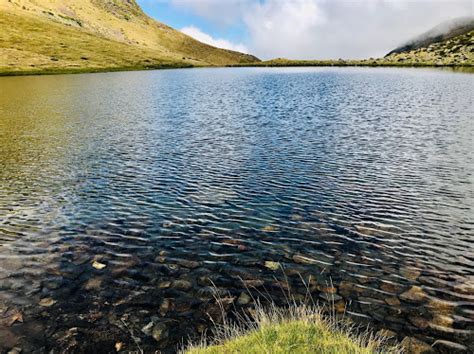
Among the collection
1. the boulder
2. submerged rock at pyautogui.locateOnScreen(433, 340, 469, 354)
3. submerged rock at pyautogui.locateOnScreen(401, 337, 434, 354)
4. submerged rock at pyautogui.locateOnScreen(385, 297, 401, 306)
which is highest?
submerged rock at pyautogui.locateOnScreen(433, 340, 469, 354)

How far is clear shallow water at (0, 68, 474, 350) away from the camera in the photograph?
47.9 ft

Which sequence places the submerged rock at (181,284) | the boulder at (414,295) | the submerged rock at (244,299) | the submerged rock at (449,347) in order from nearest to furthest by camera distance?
the submerged rock at (449,347) < the boulder at (414,295) < the submerged rock at (244,299) < the submerged rock at (181,284)

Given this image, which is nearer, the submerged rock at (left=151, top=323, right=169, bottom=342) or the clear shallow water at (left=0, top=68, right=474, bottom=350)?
the submerged rock at (left=151, top=323, right=169, bottom=342)

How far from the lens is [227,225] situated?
22.5 metres

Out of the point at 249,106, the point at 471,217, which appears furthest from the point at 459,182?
the point at 249,106

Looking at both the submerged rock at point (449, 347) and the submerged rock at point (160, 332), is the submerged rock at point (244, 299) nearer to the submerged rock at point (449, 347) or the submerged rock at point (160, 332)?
the submerged rock at point (160, 332)

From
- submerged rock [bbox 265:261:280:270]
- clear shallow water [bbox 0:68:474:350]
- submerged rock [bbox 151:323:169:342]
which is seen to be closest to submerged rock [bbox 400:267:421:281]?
clear shallow water [bbox 0:68:474:350]

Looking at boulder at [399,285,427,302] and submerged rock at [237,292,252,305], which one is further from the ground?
boulder at [399,285,427,302]

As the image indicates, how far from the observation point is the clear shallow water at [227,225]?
1460cm

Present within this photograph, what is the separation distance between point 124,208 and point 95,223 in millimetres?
2658

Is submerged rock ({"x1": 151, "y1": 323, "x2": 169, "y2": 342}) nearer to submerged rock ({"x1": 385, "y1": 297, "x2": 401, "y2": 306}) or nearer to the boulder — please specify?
submerged rock ({"x1": 385, "y1": 297, "x2": 401, "y2": 306})

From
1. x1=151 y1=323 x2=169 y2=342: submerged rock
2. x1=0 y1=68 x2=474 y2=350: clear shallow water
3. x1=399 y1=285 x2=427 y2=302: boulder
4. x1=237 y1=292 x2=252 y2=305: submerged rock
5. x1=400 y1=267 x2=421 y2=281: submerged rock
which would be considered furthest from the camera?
x1=400 y1=267 x2=421 y2=281: submerged rock

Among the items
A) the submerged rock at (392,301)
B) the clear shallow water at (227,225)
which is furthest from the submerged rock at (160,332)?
the submerged rock at (392,301)

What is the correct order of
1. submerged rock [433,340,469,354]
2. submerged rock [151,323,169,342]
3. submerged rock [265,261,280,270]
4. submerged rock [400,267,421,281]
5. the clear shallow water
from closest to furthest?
submerged rock [433,340,469,354]
submerged rock [151,323,169,342]
the clear shallow water
submerged rock [400,267,421,281]
submerged rock [265,261,280,270]
